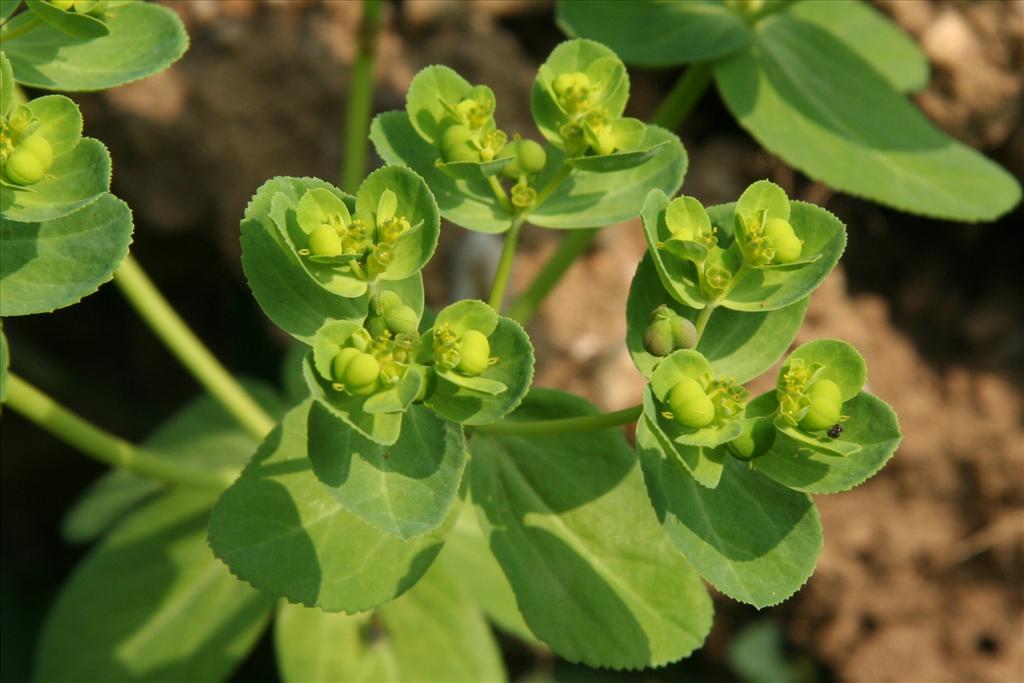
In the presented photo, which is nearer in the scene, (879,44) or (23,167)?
(23,167)

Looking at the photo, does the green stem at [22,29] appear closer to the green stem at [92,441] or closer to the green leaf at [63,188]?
the green leaf at [63,188]

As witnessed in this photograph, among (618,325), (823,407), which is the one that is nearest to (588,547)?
(823,407)

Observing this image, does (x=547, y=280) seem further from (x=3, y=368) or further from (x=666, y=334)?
(x=3, y=368)

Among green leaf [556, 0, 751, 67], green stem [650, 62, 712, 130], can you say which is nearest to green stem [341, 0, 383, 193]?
green leaf [556, 0, 751, 67]

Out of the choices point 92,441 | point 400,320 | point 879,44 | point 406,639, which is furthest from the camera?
point 879,44

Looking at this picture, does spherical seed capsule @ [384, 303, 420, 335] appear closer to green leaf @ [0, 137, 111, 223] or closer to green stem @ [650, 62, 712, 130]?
green leaf @ [0, 137, 111, 223]

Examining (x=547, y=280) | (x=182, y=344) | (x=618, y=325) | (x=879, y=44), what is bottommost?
(x=618, y=325)

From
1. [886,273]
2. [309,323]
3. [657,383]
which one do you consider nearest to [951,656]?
[886,273]
